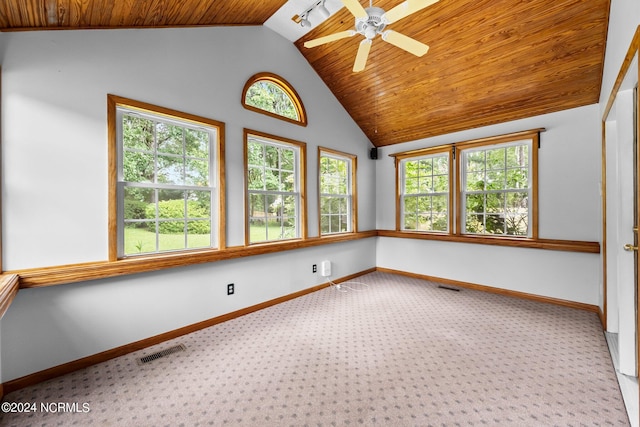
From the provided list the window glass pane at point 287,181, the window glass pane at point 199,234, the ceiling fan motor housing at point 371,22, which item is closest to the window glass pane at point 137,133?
the window glass pane at point 199,234

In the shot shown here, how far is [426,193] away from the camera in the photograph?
4.71 m

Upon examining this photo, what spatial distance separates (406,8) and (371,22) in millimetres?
291

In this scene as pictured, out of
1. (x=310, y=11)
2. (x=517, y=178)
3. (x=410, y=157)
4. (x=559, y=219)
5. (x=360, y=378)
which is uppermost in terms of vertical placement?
(x=310, y=11)

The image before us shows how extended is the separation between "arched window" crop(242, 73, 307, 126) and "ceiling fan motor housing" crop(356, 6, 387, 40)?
1591 mm

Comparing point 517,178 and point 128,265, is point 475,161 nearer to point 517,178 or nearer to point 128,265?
point 517,178

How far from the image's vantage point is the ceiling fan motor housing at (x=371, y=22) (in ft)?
6.89

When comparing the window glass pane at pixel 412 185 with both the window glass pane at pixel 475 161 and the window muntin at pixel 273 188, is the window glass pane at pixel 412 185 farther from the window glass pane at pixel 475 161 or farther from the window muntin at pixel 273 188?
the window muntin at pixel 273 188

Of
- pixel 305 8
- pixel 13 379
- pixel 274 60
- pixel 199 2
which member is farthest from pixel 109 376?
pixel 305 8

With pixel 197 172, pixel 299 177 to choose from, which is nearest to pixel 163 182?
pixel 197 172

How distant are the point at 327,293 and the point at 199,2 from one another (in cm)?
365

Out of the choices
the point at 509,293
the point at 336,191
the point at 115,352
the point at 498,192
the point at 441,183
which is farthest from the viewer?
the point at 336,191

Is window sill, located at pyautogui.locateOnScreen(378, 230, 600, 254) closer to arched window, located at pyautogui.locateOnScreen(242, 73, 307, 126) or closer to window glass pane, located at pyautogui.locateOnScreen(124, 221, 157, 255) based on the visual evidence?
arched window, located at pyautogui.locateOnScreen(242, 73, 307, 126)

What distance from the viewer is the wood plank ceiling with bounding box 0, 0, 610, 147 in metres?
2.29

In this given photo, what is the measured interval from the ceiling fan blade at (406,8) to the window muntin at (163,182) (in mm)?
1998
